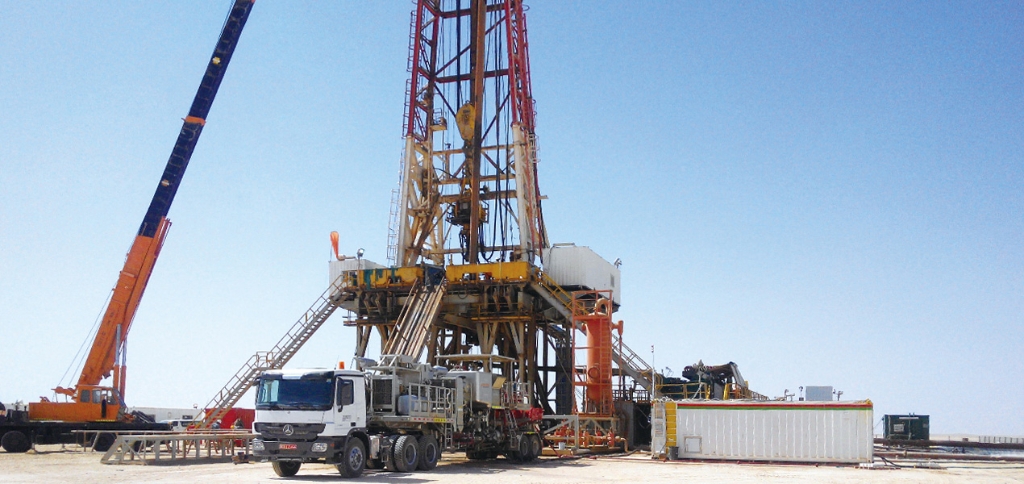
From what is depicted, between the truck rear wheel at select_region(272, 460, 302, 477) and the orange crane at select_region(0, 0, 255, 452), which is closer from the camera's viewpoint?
the truck rear wheel at select_region(272, 460, 302, 477)

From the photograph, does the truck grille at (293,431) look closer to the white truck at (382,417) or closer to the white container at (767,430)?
the white truck at (382,417)

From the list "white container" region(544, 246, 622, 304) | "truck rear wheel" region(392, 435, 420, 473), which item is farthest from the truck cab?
"white container" region(544, 246, 622, 304)

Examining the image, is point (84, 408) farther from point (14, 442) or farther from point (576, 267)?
point (576, 267)

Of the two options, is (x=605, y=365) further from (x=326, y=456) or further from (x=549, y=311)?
(x=326, y=456)

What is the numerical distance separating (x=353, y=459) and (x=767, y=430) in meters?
13.0

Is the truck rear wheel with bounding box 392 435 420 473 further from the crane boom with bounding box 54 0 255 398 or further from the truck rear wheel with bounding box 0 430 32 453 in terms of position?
the crane boom with bounding box 54 0 255 398

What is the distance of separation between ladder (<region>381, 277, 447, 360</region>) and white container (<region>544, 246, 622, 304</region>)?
526 centimetres

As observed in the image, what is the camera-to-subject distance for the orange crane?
34.0 meters

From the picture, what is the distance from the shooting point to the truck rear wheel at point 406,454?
77.4ft

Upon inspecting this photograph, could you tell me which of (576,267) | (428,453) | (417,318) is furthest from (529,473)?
(576,267)

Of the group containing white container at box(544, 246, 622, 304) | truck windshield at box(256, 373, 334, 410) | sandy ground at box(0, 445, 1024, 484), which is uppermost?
white container at box(544, 246, 622, 304)

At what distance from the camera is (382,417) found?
2339cm

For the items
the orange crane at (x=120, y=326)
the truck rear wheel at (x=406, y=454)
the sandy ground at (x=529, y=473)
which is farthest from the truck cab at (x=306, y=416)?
the orange crane at (x=120, y=326)

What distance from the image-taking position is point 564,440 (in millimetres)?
34094
